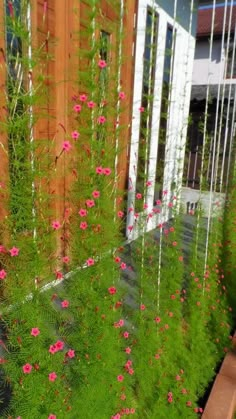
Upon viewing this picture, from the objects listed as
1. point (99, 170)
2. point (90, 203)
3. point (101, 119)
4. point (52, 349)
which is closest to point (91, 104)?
point (101, 119)

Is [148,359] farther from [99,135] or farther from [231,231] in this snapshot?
[231,231]

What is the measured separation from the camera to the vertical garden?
3.68ft

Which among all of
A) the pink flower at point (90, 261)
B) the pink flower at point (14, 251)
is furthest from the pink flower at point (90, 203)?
the pink flower at point (14, 251)

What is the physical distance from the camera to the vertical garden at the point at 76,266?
1.12 m

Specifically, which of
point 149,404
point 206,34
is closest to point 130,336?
point 149,404

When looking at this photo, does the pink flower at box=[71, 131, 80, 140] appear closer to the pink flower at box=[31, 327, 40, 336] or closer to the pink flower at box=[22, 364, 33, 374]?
the pink flower at box=[31, 327, 40, 336]

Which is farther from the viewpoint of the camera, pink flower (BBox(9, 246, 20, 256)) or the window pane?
the window pane

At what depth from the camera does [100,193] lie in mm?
1387

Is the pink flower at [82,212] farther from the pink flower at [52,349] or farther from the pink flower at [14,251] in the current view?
the pink flower at [52,349]

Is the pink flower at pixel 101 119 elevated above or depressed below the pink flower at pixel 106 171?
above

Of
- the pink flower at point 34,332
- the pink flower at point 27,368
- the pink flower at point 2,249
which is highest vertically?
the pink flower at point 2,249

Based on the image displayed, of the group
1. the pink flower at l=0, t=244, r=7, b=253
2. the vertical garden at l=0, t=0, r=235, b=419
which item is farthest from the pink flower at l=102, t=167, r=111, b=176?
the pink flower at l=0, t=244, r=7, b=253

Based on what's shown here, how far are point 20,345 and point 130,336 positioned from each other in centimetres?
87

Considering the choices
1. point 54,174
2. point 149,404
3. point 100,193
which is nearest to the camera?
point 54,174
